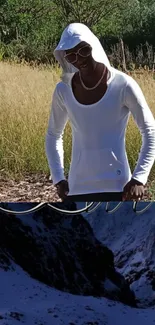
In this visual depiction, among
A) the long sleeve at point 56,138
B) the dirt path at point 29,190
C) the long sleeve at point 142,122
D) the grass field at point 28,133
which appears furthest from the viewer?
the grass field at point 28,133

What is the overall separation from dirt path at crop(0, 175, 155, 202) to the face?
3.28 metres

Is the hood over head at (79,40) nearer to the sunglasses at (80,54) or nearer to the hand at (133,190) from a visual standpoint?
the sunglasses at (80,54)

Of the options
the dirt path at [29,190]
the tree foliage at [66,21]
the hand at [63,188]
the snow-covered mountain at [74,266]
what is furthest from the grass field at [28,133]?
the tree foliage at [66,21]

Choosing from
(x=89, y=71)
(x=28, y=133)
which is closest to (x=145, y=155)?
(x=89, y=71)

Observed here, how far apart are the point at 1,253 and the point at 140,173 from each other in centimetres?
63

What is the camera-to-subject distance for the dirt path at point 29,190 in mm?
5938

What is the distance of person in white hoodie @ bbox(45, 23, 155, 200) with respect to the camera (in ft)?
8.04

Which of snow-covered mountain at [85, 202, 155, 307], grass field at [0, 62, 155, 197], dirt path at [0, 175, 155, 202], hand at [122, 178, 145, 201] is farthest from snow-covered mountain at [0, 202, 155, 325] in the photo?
grass field at [0, 62, 155, 197]

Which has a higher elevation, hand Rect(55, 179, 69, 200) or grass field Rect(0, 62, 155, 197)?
hand Rect(55, 179, 69, 200)

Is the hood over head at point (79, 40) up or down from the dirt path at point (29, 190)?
up

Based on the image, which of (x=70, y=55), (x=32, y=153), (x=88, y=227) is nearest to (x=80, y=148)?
(x=70, y=55)

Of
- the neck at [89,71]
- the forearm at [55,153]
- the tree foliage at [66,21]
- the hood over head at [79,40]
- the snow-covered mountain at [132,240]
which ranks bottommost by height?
the snow-covered mountain at [132,240]

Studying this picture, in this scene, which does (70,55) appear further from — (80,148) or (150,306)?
(150,306)

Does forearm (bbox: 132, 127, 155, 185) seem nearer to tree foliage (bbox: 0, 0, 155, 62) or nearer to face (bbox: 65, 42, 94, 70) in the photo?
face (bbox: 65, 42, 94, 70)
